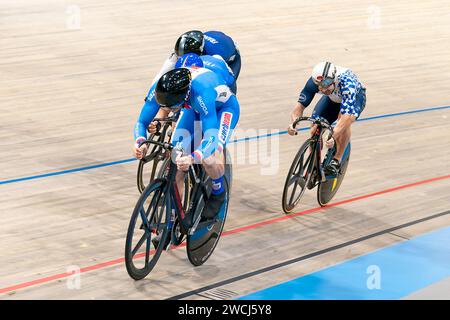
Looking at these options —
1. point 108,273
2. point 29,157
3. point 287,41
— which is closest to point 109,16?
point 287,41

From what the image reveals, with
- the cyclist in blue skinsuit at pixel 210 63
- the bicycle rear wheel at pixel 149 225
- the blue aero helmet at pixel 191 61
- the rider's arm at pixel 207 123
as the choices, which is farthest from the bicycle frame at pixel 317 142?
the bicycle rear wheel at pixel 149 225

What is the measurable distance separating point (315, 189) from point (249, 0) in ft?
24.8

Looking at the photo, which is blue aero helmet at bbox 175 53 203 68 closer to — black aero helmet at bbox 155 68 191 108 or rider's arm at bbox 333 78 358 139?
black aero helmet at bbox 155 68 191 108

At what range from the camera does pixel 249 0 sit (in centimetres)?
1327

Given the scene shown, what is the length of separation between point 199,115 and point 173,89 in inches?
21.7

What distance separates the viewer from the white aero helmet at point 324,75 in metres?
5.47

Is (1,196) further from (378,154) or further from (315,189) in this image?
(378,154)

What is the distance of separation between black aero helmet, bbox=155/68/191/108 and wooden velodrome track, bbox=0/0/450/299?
1.06 meters

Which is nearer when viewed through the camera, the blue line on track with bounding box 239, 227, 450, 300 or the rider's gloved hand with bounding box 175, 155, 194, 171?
the rider's gloved hand with bounding box 175, 155, 194, 171

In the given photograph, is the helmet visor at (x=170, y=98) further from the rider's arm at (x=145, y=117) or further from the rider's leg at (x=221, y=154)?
the rider's leg at (x=221, y=154)

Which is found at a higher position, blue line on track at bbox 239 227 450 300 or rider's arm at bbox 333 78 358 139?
rider's arm at bbox 333 78 358 139

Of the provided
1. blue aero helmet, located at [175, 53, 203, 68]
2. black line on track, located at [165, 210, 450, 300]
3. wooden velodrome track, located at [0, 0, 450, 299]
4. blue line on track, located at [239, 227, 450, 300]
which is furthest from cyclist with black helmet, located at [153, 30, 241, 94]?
blue line on track, located at [239, 227, 450, 300]

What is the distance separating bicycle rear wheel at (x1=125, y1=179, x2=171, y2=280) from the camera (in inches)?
165

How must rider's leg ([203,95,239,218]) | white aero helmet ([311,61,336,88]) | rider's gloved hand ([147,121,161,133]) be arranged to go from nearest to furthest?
rider's leg ([203,95,239,218])
rider's gloved hand ([147,121,161,133])
white aero helmet ([311,61,336,88])
